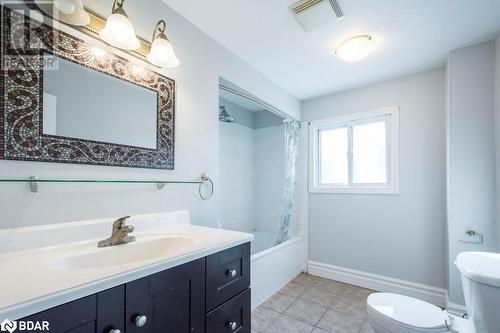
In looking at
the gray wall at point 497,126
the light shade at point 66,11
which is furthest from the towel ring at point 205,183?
the gray wall at point 497,126

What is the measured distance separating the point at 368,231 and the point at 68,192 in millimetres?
2738

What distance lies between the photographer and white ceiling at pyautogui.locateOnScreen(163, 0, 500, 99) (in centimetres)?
150

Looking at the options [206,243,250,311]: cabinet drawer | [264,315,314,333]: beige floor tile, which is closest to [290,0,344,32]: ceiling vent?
[206,243,250,311]: cabinet drawer

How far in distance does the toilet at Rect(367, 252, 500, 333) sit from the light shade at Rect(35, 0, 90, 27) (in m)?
2.19

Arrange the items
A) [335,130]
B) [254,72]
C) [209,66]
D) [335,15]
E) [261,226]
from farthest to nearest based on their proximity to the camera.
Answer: [261,226] < [335,130] < [254,72] < [209,66] < [335,15]

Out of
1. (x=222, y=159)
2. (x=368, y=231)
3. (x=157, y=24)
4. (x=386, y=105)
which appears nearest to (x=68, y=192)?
(x=157, y=24)

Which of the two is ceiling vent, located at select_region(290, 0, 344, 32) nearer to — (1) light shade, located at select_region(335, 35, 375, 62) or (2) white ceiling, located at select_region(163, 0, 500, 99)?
(2) white ceiling, located at select_region(163, 0, 500, 99)

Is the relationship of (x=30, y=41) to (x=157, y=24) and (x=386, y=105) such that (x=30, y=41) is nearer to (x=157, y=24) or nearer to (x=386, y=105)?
(x=157, y=24)

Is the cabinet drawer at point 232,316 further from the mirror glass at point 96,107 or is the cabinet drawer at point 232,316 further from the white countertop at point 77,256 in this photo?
the mirror glass at point 96,107

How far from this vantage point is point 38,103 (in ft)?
3.16

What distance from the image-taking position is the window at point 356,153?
2.55m

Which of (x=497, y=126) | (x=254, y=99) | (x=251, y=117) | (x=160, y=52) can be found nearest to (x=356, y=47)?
(x=254, y=99)

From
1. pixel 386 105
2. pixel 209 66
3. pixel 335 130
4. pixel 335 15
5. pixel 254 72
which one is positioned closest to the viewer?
pixel 335 15

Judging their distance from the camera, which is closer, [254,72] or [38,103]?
[38,103]
